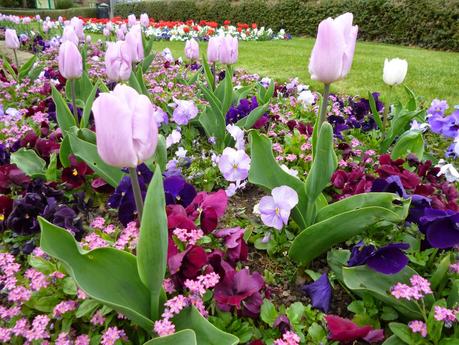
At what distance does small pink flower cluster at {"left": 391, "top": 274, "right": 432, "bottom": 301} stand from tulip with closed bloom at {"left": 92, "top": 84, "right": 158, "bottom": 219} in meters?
0.83

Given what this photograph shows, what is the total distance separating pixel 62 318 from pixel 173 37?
399 inches

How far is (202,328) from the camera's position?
3.65ft

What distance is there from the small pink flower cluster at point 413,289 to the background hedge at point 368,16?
34.5 feet

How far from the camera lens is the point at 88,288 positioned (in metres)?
1.03

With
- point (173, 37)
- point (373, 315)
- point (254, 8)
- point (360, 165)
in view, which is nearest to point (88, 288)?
point (373, 315)

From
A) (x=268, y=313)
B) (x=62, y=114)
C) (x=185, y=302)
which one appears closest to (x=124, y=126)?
(x=185, y=302)

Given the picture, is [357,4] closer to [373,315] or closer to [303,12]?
[303,12]

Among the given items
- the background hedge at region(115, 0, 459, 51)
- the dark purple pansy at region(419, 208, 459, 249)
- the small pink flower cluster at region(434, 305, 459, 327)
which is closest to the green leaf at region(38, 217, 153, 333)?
the small pink flower cluster at region(434, 305, 459, 327)

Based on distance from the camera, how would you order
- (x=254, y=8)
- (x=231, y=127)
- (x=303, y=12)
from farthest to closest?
(x=254, y=8) → (x=303, y=12) → (x=231, y=127)

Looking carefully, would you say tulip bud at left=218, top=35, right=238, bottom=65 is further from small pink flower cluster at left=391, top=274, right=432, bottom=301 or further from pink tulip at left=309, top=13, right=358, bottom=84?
small pink flower cluster at left=391, top=274, right=432, bottom=301

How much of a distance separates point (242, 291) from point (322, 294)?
290 mm

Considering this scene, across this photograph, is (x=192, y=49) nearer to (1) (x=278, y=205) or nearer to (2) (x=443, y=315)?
(1) (x=278, y=205)

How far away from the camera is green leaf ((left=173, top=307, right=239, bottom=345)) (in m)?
1.05

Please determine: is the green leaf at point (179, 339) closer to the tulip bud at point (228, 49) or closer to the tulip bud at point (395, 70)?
the tulip bud at point (395, 70)
